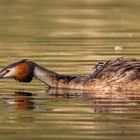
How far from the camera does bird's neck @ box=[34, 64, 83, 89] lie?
18.4m

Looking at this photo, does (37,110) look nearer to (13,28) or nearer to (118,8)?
(13,28)

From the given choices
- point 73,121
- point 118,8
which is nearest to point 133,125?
point 73,121

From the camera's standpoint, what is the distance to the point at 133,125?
1424cm

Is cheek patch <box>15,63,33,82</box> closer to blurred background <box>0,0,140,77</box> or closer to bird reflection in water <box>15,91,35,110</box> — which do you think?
blurred background <box>0,0,140,77</box>

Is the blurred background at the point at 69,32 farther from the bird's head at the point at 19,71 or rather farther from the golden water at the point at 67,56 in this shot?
the bird's head at the point at 19,71

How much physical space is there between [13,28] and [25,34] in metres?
2.00

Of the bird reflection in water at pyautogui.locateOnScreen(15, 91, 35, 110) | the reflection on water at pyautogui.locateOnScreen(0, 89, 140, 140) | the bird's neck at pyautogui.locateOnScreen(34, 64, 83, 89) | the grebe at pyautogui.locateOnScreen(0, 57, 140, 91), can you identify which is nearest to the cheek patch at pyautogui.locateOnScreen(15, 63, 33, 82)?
the grebe at pyautogui.locateOnScreen(0, 57, 140, 91)

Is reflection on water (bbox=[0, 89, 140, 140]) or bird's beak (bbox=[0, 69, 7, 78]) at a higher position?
bird's beak (bbox=[0, 69, 7, 78])

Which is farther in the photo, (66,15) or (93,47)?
(66,15)

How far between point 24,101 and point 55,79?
2072 millimetres

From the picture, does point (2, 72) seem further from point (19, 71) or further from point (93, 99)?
point (93, 99)

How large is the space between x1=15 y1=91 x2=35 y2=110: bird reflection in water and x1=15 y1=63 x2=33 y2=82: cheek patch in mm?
1058

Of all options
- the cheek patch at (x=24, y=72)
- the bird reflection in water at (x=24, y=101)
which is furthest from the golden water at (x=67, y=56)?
the cheek patch at (x=24, y=72)

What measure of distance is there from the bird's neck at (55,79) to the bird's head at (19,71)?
13 centimetres
